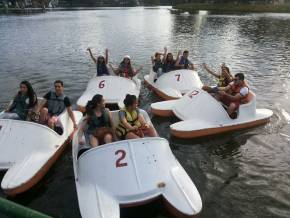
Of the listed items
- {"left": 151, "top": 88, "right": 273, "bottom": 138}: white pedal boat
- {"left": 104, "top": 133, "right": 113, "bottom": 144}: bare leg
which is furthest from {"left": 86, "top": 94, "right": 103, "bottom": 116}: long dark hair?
{"left": 151, "top": 88, "right": 273, "bottom": 138}: white pedal boat

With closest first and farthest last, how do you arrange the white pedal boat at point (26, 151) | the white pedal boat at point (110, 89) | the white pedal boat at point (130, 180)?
the white pedal boat at point (130, 180), the white pedal boat at point (26, 151), the white pedal boat at point (110, 89)

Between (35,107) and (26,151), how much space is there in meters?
1.49

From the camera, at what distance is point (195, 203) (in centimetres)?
566

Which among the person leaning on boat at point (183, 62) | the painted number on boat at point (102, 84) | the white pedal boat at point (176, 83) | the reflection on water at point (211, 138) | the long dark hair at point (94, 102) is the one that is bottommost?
the reflection on water at point (211, 138)

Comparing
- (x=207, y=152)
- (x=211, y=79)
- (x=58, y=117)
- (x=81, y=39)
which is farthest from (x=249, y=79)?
(x=81, y=39)

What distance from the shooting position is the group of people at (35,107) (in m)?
8.15

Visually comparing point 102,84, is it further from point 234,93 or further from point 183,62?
point 234,93

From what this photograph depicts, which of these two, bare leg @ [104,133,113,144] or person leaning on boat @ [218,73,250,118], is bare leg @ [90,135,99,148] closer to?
bare leg @ [104,133,113,144]

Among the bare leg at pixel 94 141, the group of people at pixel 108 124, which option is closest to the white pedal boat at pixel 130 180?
the bare leg at pixel 94 141

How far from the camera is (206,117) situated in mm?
9922

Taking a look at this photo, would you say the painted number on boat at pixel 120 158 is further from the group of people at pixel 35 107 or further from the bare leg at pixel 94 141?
the group of people at pixel 35 107

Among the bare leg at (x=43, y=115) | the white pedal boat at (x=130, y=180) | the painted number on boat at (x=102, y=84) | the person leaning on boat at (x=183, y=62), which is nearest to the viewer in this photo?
the white pedal boat at (x=130, y=180)

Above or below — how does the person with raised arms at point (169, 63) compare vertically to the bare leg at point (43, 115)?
below

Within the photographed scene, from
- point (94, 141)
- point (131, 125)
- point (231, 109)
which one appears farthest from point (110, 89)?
point (94, 141)
